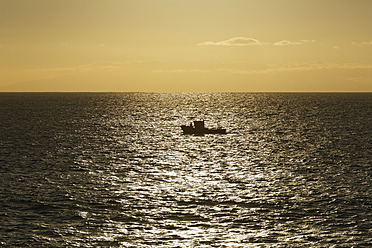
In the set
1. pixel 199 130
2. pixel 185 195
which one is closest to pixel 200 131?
pixel 199 130

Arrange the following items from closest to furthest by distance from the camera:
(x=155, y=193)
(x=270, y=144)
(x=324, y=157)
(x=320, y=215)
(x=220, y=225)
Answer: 1. (x=220, y=225)
2. (x=320, y=215)
3. (x=155, y=193)
4. (x=324, y=157)
5. (x=270, y=144)

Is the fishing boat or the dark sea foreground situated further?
the fishing boat

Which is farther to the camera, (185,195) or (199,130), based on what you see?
(199,130)

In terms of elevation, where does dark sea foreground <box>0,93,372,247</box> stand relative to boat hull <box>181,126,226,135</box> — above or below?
below

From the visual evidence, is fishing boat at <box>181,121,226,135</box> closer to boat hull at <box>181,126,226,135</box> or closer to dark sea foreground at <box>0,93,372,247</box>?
boat hull at <box>181,126,226,135</box>

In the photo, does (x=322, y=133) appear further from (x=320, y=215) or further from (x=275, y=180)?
(x=320, y=215)

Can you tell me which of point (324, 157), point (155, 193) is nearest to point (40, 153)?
point (155, 193)

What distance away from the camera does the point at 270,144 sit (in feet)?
331

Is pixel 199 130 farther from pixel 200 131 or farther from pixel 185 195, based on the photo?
pixel 185 195

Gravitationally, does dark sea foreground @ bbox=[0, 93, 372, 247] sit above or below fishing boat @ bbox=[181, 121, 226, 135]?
below

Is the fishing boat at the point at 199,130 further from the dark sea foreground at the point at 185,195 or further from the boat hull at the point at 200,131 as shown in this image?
the dark sea foreground at the point at 185,195

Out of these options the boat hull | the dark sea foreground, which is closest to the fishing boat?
the boat hull

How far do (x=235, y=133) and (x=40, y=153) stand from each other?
60.4m

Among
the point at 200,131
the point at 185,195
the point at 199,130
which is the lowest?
the point at 185,195
